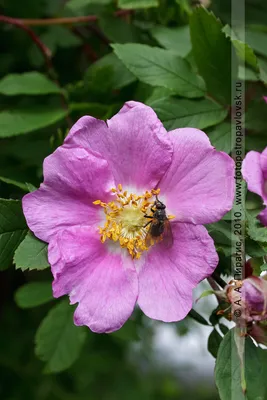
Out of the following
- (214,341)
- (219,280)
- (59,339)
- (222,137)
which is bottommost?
(59,339)

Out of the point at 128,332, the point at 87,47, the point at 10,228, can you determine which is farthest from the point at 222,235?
the point at 87,47

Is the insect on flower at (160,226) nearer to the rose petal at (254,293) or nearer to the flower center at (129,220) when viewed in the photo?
the flower center at (129,220)

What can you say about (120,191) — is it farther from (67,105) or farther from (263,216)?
(67,105)

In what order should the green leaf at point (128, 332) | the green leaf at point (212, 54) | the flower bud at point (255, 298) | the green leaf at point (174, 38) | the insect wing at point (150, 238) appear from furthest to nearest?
1. the green leaf at point (128, 332)
2. the green leaf at point (174, 38)
3. the green leaf at point (212, 54)
4. the insect wing at point (150, 238)
5. the flower bud at point (255, 298)

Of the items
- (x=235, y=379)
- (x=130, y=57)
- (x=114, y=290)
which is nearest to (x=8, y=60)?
(x=130, y=57)

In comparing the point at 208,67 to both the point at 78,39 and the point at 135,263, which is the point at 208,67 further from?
the point at 78,39

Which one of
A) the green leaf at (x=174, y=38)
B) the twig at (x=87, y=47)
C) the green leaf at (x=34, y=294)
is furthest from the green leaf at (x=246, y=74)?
the green leaf at (x=34, y=294)
